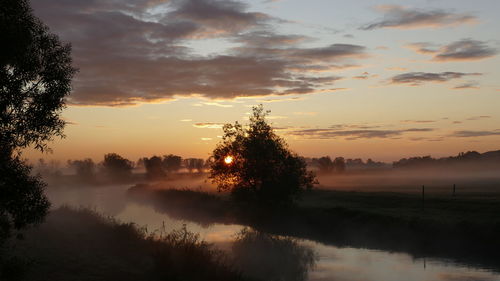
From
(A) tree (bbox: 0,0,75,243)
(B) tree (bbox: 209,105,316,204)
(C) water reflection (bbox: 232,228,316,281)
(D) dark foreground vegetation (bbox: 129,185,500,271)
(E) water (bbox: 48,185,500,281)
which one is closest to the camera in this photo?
(A) tree (bbox: 0,0,75,243)

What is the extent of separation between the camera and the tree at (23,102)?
62.4 ft

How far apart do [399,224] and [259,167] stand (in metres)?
19.2

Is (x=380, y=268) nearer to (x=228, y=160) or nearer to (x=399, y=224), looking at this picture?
(x=399, y=224)

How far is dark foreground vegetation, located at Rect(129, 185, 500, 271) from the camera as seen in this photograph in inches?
1388

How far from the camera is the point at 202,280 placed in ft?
78.3

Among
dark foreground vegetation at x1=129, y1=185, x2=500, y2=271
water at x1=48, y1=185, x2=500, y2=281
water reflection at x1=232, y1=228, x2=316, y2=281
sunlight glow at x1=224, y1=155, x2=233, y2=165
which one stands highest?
sunlight glow at x1=224, y1=155, x2=233, y2=165

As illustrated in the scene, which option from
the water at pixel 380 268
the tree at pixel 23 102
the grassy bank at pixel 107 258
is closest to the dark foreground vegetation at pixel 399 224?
the water at pixel 380 268

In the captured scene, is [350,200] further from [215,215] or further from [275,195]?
[215,215]

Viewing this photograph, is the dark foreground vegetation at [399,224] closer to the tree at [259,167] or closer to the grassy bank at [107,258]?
the tree at [259,167]

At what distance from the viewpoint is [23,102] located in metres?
19.9

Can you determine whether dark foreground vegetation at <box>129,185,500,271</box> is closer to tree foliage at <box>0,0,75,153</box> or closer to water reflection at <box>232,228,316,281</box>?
water reflection at <box>232,228,316,281</box>

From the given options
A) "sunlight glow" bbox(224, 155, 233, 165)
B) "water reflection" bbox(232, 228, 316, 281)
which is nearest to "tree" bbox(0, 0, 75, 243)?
"water reflection" bbox(232, 228, 316, 281)

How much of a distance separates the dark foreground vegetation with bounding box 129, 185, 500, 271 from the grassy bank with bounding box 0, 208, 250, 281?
692 inches

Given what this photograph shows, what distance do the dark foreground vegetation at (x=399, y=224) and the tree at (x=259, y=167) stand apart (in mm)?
2397
